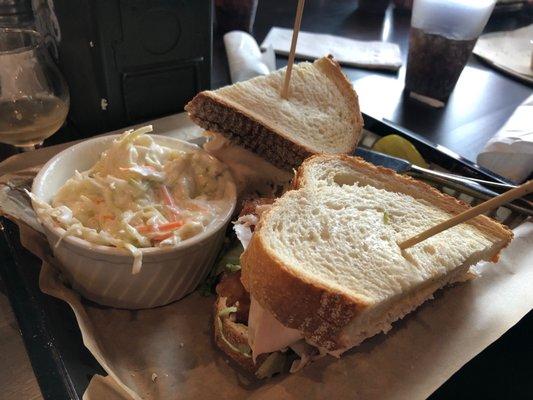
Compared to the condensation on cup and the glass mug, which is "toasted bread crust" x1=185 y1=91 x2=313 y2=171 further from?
the condensation on cup

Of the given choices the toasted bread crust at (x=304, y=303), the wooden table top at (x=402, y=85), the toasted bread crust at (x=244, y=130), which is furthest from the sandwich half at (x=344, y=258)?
the wooden table top at (x=402, y=85)

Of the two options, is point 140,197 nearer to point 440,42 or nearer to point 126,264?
point 126,264

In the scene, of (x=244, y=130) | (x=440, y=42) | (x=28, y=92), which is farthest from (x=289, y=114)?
(x=440, y=42)

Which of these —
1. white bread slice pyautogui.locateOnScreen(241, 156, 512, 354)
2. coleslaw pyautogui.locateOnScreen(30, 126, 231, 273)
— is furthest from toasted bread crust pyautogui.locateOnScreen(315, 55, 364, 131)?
coleslaw pyautogui.locateOnScreen(30, 126, 231, 273)

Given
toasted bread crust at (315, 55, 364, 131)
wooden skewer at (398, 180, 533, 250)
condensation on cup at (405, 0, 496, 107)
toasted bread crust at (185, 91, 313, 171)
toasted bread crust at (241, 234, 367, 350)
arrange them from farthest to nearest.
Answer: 1. condensation on cup at (405, 0, 496, 107)
2. toasted bread crust at (315, 55, 364, 131)
3. toasted bread crust at (185, 91, 313, 171)
4. toasted bread crust at (241, 234, 367, 350)
5. wooden skewer at (398, 180, 533, 250)

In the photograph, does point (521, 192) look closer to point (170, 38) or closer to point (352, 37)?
point (170, 38)

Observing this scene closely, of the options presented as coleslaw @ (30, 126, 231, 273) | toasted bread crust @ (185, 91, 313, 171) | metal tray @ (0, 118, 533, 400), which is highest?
toasted bread crust @ (185, 91, 313, 171)
